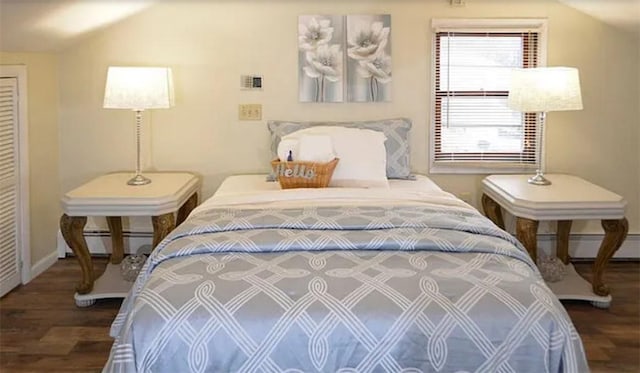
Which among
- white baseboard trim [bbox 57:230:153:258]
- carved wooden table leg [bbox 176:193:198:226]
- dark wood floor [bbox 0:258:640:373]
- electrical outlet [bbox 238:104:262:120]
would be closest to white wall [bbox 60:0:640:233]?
electrical outlet [bbox 238:104:262:120]

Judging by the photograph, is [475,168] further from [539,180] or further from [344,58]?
[344,58]

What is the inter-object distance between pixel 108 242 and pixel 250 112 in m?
1.31

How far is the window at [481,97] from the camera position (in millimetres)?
4461

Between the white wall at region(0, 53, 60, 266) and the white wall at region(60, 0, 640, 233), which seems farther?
the white wall at region(60, 0, 640, 233)

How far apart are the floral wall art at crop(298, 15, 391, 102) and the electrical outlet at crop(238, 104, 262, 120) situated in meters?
0.30

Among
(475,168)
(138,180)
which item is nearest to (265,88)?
(138,180)

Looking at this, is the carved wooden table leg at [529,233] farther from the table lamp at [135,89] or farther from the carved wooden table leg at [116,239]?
the carved wooden table leg at [116,239]

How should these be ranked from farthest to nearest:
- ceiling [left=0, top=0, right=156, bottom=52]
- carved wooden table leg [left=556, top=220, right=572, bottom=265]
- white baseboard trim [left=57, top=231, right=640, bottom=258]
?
white baseboard trim [left=57, top=231, right=640, bottom=258] → carved wooden table leg [left=556, top=220, right=572, bottom=265] → ceiling [left=0, top=0, right=156, bottom=52]

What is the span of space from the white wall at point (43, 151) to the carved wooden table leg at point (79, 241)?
24.9 inches

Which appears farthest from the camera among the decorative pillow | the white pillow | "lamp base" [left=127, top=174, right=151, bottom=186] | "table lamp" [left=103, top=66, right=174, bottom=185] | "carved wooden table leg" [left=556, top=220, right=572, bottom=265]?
"carved wooden table leg" [left=556, top=220, right=572, bottom=265]

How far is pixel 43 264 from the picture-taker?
14.6ft

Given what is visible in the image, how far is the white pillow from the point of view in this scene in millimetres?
3816

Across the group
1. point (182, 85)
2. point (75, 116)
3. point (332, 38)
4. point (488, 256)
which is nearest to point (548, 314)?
point (488, 256)

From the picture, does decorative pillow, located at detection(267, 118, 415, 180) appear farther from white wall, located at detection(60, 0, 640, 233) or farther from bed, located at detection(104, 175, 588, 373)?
bed, located at detection(104, 175, 588, 373)
